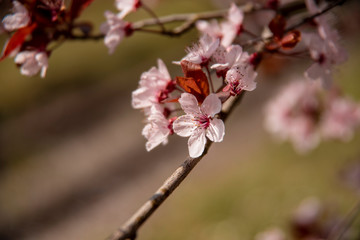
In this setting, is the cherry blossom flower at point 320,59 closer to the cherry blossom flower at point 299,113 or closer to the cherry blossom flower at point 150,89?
the cherry blossom flower at point 150,89

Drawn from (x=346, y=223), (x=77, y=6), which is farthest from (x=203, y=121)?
(x=346, y=223)

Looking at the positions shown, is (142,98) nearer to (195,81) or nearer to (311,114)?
(195,81)

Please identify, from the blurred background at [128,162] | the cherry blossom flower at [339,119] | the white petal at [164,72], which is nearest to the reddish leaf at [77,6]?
the white petal at [164,72]

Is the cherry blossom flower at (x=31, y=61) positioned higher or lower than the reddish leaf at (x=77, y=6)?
lower

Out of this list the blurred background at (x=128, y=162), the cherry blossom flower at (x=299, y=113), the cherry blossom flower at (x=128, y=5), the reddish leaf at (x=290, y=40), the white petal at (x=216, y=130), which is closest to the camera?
the white petal at (x=216, y=130)

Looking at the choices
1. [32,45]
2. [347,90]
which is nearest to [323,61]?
[32,45]

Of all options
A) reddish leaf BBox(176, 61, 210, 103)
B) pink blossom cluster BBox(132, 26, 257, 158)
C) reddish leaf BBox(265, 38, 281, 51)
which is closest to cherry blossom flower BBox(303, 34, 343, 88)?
reddish leaf BBox(265, 38, 281, 51)

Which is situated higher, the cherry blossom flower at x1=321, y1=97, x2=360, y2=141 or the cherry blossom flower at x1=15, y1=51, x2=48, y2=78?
the cherry blossom flower at x1=15, y1=51, x2=48, y2=78

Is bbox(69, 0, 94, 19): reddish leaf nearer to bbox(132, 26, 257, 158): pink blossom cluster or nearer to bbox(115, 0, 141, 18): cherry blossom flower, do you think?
bbox(115, 0, 141, 18): cherry blossom flower
